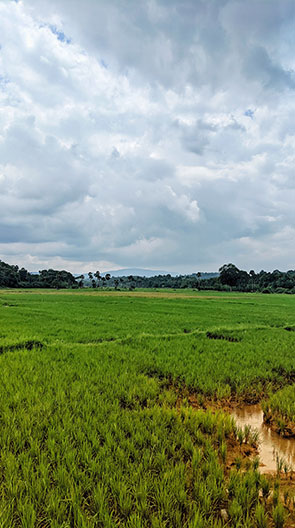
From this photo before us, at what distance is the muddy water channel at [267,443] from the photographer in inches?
138

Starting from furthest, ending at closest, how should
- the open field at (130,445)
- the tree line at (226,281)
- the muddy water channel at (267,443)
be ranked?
the tree line at (226,281), the muddy water channel at (267,443), the open field at (130,445)

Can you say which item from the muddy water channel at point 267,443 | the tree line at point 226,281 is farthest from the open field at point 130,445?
the tree line at point 226,281

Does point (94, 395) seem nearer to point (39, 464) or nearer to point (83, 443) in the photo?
point (83, 443)

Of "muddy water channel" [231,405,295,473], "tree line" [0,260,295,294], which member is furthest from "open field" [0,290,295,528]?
"tree line" [0,260,295,294]

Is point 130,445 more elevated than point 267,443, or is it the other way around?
point 130,445

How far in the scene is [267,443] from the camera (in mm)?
3990

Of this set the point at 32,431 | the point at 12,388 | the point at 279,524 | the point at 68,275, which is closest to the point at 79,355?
the point at 12,388

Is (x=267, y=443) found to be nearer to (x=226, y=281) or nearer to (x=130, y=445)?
(x=130, y=445)

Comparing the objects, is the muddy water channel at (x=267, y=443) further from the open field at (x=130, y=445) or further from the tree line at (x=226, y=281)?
the tree line at (x=226, y=281)

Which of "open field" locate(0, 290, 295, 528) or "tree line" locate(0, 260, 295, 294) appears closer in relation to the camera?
"open field" locate(0, 290, 295, 528)

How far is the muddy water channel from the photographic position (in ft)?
11.5

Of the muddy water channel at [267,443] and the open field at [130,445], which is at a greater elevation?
the open field at [130,445]

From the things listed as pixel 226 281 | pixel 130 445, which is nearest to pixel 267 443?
pixel 130 445

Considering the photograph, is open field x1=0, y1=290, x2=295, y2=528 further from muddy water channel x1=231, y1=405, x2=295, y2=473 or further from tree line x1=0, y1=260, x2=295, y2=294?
tree line x1=0, y1=260, x2=295, y2=294
